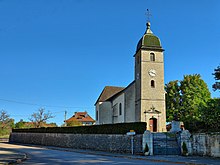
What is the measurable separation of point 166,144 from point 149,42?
16243 millimetres

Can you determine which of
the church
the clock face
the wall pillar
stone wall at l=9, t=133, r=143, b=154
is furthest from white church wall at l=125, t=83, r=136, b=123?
the wall pillar

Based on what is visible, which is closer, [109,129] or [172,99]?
[109,129]

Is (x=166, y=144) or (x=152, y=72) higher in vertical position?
(x=152, y=72)

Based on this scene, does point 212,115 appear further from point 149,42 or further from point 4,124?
point 4,124

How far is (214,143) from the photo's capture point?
18.2 metres

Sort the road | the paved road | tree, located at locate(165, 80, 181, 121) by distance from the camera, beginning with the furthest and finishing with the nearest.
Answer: tree, located at locate(165, 80, 181, 121) → the paved road → the road

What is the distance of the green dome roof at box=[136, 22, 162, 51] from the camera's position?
33.7 m

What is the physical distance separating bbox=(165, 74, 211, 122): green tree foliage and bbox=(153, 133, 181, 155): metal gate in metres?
20.7

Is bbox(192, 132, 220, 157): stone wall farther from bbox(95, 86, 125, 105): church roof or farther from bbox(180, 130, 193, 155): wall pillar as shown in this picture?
bbox(95, 86, 125, 105): church roof

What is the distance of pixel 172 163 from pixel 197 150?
5.15m

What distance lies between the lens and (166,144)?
21844 mm

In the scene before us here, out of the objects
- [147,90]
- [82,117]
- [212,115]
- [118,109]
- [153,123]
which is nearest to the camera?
[212,115]

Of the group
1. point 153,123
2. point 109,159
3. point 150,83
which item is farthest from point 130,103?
point 109,159

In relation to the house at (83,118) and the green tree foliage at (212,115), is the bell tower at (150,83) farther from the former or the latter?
the house at (83,118)
